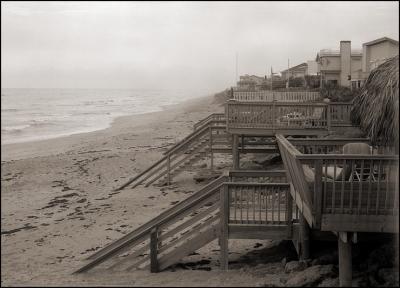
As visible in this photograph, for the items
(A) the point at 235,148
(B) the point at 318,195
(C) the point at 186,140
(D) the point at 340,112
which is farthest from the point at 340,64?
(B) the point at 318,195

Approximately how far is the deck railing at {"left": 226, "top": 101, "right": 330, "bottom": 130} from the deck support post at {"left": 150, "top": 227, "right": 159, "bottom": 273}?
20.9 feet

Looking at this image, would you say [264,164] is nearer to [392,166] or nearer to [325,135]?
[325,135]

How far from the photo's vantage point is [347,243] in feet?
19.1

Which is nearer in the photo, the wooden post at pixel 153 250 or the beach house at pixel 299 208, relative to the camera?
the beach house at pixel 299 208

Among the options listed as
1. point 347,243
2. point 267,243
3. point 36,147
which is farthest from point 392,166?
point 36,147

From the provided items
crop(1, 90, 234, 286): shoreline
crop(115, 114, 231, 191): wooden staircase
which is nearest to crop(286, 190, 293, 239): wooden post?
crop(1, 90, 234, 286): shoreline

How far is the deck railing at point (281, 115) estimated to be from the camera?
42.9 ft

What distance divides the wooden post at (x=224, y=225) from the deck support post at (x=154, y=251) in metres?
1.03

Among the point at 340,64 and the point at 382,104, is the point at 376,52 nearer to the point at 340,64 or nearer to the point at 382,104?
the point at 340,64

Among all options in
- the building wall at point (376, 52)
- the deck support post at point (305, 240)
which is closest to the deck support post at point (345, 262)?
the deck support post at point (305, 240)

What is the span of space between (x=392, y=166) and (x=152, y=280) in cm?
369

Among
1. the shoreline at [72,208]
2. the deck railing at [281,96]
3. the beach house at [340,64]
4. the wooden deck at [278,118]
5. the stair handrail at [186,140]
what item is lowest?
the shoreline at [72,208]

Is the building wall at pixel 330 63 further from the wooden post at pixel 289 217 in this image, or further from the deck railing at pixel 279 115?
the wooden post at pixel 289 217

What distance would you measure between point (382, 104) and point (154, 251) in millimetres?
4017
